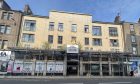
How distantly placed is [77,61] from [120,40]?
37.8 ft

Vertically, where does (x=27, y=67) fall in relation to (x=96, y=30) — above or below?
below

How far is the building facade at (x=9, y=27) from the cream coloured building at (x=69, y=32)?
112 cm

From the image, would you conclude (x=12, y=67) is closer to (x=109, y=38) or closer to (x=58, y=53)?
(x=58, y=53)

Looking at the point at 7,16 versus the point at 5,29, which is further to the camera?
the point at 7,16

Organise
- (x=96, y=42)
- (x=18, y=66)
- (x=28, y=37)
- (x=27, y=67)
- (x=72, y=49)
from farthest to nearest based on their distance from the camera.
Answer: (x=96, y=42)
(x=28, y=37)
(x=72, y=49)
(x=27, y=67)
(x=18, y=66)

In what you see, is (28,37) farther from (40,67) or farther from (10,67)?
(10,67)

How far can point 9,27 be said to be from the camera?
32.7m

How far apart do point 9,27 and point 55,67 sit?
12.3m

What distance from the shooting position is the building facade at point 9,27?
1242 inches

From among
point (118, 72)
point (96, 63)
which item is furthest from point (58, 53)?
point (118, 72)

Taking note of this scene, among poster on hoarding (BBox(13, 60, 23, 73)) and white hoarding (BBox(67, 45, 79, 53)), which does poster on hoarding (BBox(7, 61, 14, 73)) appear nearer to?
poster on hoarding (BBox(13, 60, 23, 73))

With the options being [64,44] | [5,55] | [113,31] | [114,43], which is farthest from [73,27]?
[5,55]

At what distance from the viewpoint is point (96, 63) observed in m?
32.6

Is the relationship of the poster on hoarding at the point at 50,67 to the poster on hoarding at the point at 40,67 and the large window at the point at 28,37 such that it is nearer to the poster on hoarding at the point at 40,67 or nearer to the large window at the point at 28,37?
the poster on hoarding at the point at 40,67
